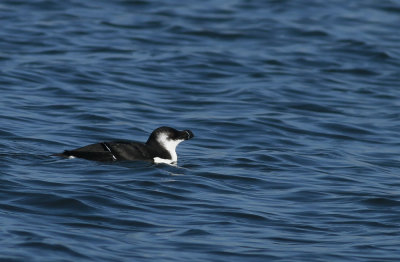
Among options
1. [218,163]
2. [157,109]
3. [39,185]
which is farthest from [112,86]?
[39,185]

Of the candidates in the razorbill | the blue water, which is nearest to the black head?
the razorbill

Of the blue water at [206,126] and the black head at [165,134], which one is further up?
the black head at [165,134]

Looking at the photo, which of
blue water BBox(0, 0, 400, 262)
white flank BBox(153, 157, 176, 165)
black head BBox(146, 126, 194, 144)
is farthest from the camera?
black head BBox(146, 126, 194, 144)

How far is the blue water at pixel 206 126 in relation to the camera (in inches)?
366

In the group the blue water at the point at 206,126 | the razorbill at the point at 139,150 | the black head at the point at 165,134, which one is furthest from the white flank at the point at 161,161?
the black head at the point at 165,134

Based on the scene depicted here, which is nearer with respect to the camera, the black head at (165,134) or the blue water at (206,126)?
the blue water at (206,126)

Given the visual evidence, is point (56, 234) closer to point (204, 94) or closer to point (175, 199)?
point (175, 199)

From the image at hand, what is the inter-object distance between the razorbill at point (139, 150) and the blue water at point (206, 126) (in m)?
0.16

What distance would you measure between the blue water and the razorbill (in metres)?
0.16

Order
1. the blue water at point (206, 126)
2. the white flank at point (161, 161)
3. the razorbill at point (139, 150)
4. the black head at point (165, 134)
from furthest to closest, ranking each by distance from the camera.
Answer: the black head at point (165, 134) < the white flank at point (161, 161) < the razorbill at point (139, 150) < the blue water at point (206, 126)

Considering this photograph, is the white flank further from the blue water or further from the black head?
the black head

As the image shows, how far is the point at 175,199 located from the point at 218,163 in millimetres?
2083

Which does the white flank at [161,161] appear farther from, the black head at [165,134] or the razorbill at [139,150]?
the black head at [165,134]

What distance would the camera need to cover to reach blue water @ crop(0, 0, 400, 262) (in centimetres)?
930
